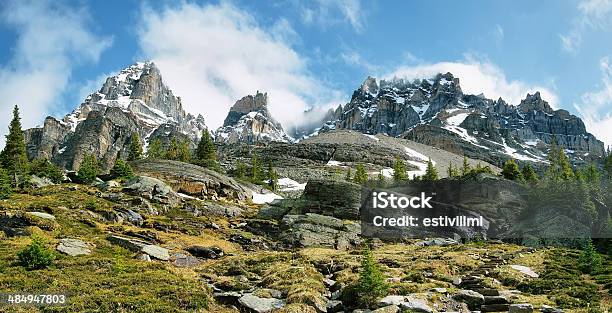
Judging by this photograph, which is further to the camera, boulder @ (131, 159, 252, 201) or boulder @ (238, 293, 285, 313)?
boulder @ (131, 159, 252, 201)

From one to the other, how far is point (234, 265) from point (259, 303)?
1090cm

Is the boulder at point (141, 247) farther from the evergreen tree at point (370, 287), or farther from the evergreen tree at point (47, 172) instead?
the evergreen tree at point (47, 172)

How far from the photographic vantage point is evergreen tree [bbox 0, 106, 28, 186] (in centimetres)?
6856

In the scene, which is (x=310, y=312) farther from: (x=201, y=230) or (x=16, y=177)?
(x=16, y=177)

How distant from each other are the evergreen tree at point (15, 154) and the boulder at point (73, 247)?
40.0 metres

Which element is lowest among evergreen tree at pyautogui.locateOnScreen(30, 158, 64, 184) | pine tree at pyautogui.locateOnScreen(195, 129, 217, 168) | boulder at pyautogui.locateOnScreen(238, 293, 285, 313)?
boulder at pyautogui.locateOnScreen(238, 293, 285, 313)

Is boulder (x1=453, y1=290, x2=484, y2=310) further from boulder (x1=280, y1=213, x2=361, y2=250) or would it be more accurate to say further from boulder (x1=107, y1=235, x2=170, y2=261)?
boulder (x1=280, y1=213, x2=361, y2=250)

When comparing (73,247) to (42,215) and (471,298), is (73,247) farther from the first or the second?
(471,298)

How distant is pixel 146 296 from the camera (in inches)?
924

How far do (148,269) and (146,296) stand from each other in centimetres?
646

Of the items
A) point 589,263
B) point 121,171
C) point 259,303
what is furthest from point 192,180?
point 589,263

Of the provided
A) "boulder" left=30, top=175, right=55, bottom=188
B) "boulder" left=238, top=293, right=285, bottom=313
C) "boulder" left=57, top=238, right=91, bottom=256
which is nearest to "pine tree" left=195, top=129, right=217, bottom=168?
"boulder" left=30, top=175, right=55, bottom=188

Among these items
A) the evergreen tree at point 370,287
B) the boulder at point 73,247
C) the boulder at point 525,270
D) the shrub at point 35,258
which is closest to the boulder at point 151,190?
the boulder at point 73,247

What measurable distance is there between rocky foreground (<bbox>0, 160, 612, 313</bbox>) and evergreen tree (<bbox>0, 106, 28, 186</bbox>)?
9.72 m
